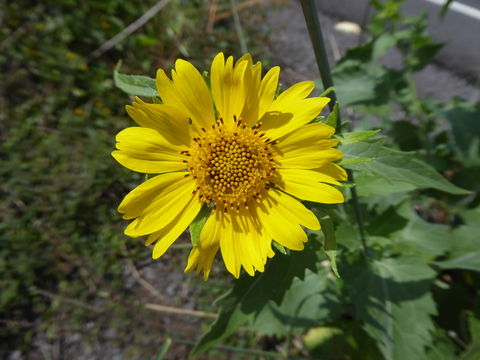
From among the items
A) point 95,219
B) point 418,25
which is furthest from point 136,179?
point 418,25

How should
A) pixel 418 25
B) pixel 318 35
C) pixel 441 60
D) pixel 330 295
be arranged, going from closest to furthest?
1. pixel 318 35
2. pixel 330 295
3. pixel 418 25
4. pixel 441 60

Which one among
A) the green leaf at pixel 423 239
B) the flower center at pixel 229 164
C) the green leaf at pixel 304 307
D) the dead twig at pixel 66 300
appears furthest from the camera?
the dead twig at pixel 66 300

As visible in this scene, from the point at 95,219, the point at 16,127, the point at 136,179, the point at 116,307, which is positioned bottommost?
the point at 116,307

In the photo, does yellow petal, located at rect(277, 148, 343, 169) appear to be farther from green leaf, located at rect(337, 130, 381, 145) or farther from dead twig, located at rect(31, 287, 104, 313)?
dead twig, located at rect(31, 287, 104, 313)

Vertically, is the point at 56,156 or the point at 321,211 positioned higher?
the point at 321,211

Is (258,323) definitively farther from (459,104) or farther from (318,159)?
(459,104)

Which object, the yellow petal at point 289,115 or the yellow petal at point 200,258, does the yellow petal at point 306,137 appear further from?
the yellow petal at point 200,258

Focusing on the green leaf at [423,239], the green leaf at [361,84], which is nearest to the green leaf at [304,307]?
the green leaf at [423,239]
